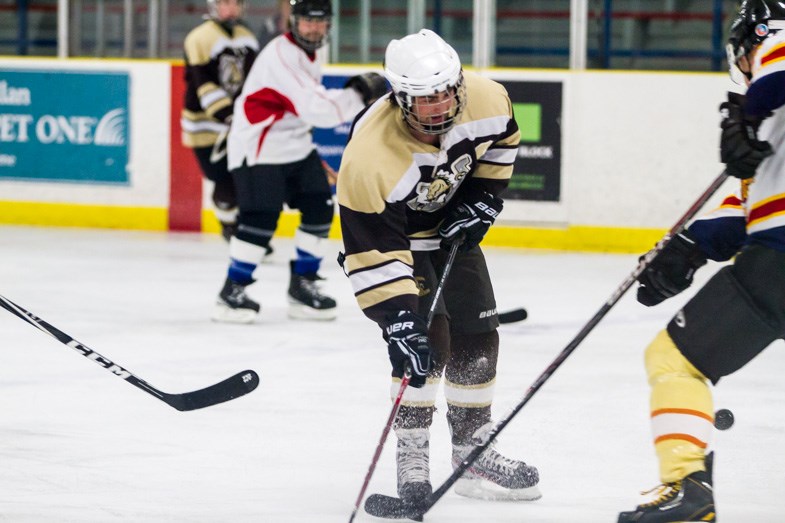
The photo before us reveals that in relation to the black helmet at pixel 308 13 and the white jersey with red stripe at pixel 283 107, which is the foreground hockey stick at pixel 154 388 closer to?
the white jersey with red stripe at pixel 283 107

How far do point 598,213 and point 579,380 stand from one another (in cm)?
273

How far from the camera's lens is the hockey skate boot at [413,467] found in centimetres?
277

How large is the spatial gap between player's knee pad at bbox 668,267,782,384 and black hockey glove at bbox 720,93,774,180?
18 centimetres

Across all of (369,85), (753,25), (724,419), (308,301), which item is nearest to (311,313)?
(308,301)

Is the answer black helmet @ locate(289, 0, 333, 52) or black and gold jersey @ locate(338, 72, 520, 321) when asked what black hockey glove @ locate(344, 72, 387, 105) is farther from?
black and gold jersey @ locate(338, 72, 520, 321)

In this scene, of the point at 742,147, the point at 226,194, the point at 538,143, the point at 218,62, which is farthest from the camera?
the point at 538,143

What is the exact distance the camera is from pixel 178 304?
5438 mm

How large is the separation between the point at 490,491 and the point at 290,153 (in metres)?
2.34

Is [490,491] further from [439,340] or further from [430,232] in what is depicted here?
[430,232]

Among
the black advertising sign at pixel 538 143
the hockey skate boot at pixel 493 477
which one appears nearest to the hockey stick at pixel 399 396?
the hockey skate boot at pixel 493 477

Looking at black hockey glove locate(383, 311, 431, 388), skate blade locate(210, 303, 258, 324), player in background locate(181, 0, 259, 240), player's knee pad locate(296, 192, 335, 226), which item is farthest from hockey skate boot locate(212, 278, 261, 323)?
black hockey glove locate(383, 311, 431, 388)

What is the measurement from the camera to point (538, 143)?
6805 millimetres

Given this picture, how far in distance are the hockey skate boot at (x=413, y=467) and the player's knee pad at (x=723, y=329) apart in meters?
0.63

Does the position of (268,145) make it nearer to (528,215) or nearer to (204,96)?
(204,96)
